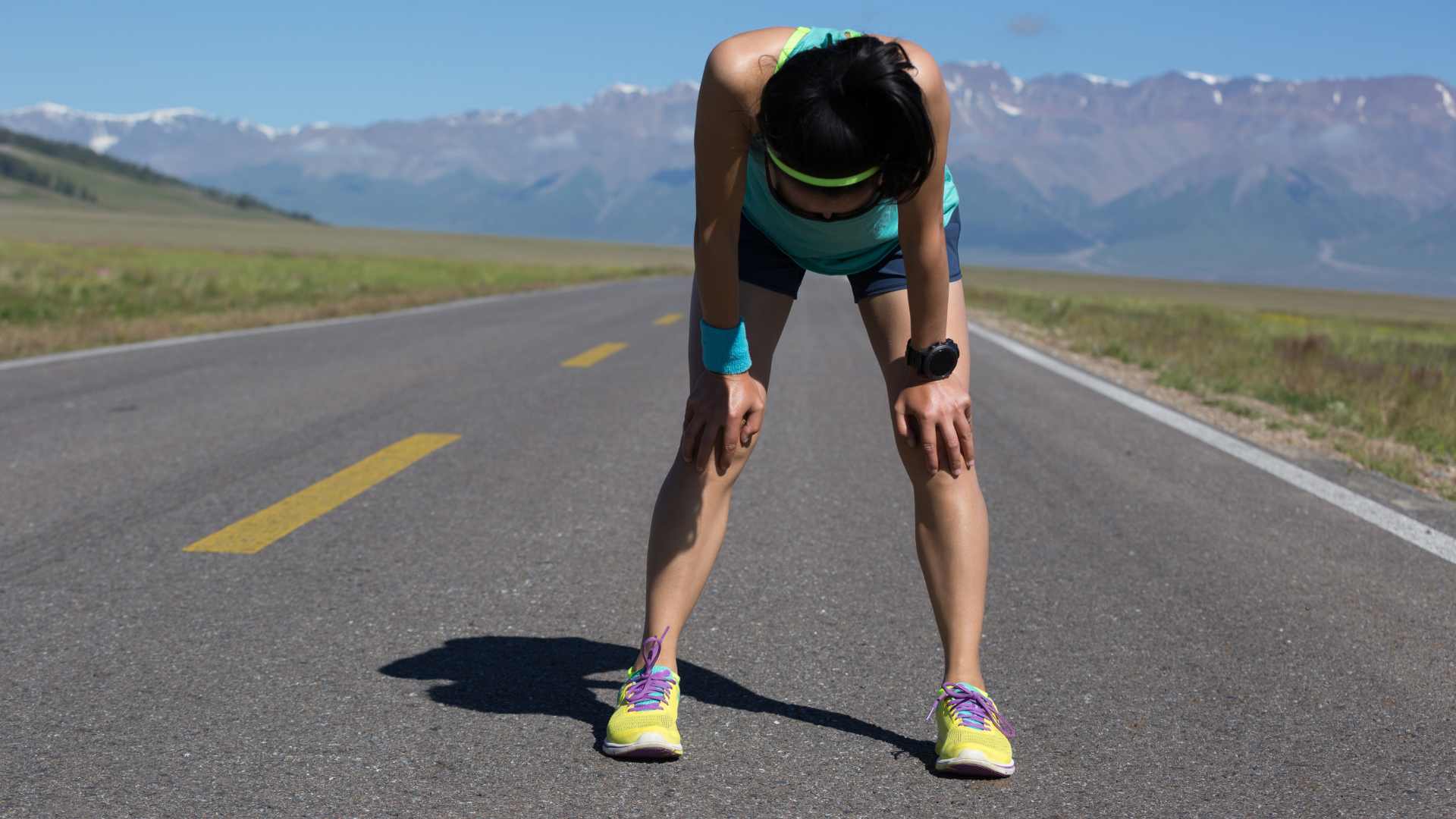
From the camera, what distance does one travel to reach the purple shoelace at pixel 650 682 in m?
2.61

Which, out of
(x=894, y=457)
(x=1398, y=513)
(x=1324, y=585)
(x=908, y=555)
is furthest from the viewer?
(x=894, y=457)

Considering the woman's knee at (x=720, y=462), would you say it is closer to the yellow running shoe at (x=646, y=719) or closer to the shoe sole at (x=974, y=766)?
the yellow running shoe at (x=646, y=719)

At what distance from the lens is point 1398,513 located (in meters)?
5.17

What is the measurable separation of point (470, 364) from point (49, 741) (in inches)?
310

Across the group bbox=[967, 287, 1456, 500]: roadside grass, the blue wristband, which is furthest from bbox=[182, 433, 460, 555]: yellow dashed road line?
bbox=[967, 287, 1456, 500]: roadside grass

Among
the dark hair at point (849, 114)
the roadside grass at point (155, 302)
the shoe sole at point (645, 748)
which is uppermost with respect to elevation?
the dark hair at point (849, 114)

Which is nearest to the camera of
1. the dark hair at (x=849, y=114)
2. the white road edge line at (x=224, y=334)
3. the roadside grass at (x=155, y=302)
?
the dark hair at (x=849, y=114)

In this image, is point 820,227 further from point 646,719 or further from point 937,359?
point 646,719

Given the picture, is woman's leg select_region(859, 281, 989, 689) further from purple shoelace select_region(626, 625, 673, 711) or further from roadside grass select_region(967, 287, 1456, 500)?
roadside grass select_region(967, 287, 1456, 500)

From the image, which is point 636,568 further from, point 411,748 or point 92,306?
point 92,306

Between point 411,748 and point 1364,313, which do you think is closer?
point 411,748

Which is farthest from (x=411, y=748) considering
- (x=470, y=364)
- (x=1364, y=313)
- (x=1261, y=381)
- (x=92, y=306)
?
(x=1364, y=313)

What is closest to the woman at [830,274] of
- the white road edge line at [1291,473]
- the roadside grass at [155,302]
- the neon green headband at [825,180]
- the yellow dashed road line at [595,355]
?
the neon green headband at [825,180]

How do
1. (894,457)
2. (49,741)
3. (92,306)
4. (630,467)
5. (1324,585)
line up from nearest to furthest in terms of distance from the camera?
1. (49,741)
2. (1324,585)
3. (630,467)
4. (894,457)
5. (92,306)
